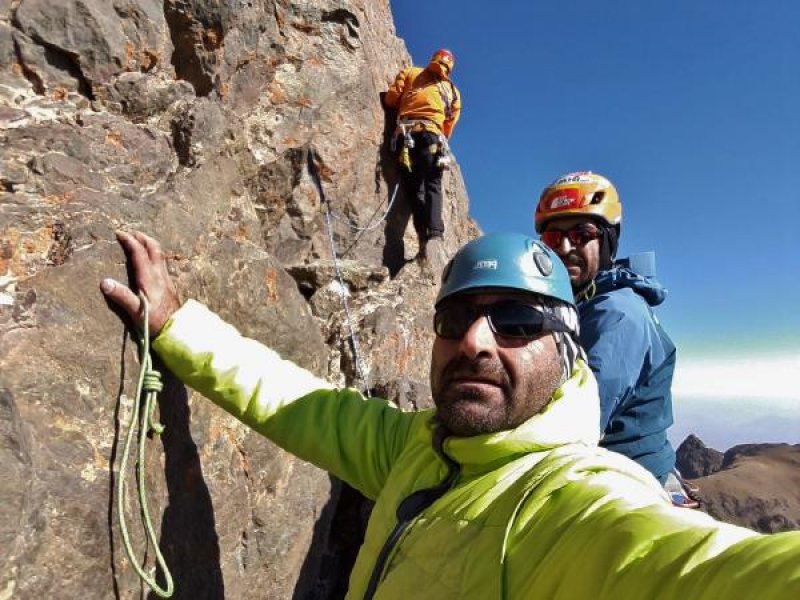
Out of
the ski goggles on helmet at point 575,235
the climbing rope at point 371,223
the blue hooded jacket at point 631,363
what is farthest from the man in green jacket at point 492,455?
the climbing rope at point 371,223

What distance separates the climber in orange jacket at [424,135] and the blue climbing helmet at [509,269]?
27.8 feet

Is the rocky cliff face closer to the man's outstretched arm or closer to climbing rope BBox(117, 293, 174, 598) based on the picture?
climbing rope BBox(117, 293, 174, 598)

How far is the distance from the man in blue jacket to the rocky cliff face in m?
2.62

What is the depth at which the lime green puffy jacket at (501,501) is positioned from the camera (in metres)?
1.72

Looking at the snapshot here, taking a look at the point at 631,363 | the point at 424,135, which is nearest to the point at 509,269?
the point at 631,363

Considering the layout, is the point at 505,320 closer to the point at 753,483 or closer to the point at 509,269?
the point at 509,269

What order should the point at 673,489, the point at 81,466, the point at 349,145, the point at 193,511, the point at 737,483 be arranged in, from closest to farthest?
the point at 81,466 → the point at 193,511 → the point at 673,489 → the point at 349,145 → the point at 737,483

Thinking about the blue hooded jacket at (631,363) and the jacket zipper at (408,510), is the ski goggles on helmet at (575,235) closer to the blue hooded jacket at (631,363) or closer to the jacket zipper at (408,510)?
the blue hooded jacket at (631,363)

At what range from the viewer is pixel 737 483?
235 ft

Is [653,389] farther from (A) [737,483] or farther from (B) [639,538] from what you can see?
(A) [737,483]

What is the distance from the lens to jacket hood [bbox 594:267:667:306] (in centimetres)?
508

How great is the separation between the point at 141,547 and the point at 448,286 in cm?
243

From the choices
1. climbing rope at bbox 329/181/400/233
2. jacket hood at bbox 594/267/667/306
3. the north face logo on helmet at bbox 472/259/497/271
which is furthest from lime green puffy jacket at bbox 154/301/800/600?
climbing rope at bbox 329/181/400/233

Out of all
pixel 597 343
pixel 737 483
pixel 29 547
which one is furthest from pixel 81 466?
pixel 737 483
